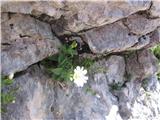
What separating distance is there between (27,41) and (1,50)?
354 mm

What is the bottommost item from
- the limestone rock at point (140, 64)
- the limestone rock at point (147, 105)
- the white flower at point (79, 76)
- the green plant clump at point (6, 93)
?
the limestone rock at point (147, 105)

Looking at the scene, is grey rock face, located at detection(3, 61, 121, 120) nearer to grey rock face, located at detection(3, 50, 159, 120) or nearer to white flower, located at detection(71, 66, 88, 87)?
grey rock face, located at detection(3, 50, 159, 120)

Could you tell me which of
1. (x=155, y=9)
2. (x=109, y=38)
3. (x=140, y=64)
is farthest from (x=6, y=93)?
(x=140, y=64)

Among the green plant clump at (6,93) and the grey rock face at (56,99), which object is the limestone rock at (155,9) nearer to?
the grey rock face at (56,99)

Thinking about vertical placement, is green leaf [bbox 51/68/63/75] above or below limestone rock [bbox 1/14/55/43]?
below

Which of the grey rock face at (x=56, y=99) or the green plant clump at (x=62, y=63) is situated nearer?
the grey rock face at (x=56, y=99)

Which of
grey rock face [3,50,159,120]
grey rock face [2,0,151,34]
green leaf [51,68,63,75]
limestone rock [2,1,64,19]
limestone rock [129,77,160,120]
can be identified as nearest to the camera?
limestone rock [2,1,64,19]

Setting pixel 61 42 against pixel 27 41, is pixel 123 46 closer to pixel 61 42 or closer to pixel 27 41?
pixel 61 42

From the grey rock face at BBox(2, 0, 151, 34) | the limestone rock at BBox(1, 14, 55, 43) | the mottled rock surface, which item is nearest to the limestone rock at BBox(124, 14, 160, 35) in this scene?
the mottled rock surface

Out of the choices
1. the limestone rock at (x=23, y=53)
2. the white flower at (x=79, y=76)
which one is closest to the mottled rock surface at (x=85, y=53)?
the limestone rock at (x=23, y=53)

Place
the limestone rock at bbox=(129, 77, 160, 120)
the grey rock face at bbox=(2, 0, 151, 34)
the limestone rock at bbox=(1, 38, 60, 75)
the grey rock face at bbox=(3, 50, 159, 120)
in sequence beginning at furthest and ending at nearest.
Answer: the limestone rock at bbox=(129, 77, 160, 120) → the grey rock face at bbox=(3, 50, 159, 120) → the limestone rock at bbox=(1, 38, 60, 75) → the grey rock face at bbox=(2, 0, 151, 34)

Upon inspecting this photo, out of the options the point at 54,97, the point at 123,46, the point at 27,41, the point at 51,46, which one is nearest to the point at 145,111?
the point at 123,46

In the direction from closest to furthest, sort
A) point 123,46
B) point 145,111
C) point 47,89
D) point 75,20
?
point 75,20, point 47,89, point 123,46, point 145,111

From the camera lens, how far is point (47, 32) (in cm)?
465
